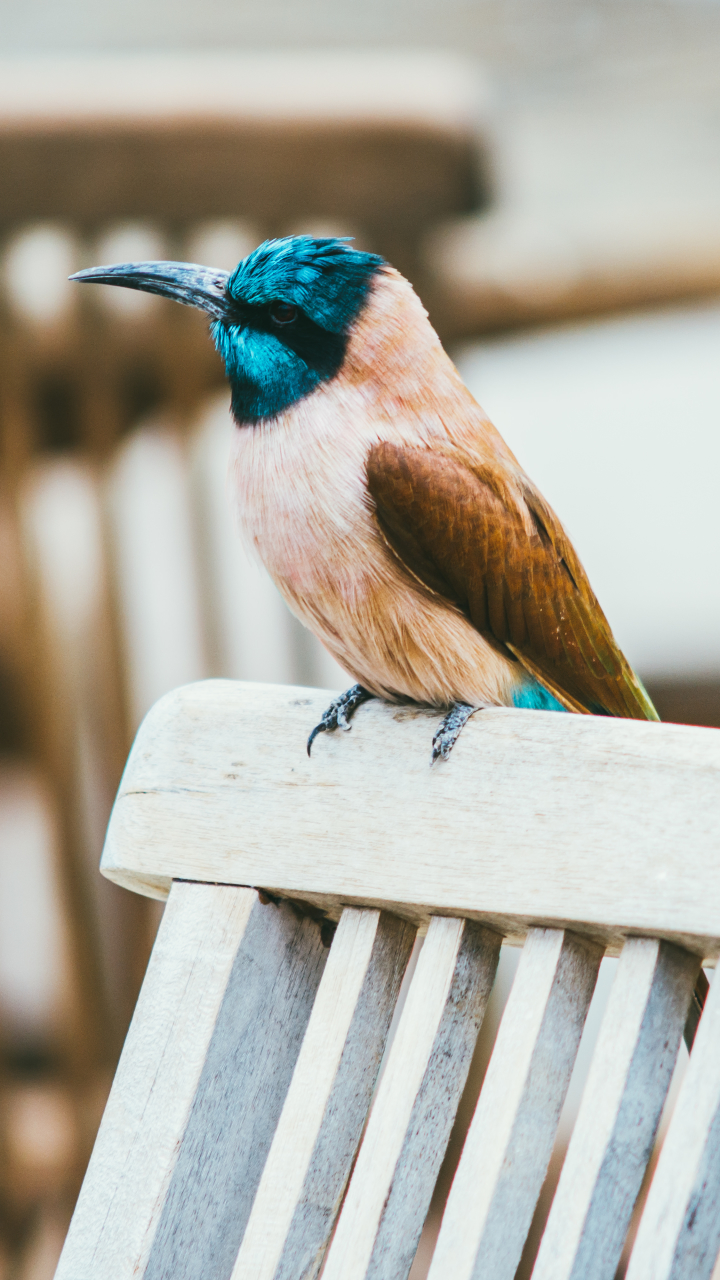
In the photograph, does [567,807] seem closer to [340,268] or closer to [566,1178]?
[566,1178]

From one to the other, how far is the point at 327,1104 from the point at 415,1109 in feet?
0.20

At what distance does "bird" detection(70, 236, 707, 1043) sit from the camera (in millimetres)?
1032

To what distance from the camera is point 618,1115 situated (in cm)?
65

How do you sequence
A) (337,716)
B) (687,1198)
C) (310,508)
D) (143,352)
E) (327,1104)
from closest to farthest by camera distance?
(687,1198)
(327,1104)
(337,716)
(310,508)
(143,352)

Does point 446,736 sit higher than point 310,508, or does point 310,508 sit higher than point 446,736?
point 310,508

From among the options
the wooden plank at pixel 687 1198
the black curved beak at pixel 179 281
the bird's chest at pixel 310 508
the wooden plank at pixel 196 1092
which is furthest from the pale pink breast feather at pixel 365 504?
the wooden plank at pixel 687 1198

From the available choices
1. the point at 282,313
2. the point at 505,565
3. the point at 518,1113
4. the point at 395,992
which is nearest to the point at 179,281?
the point at 282,313

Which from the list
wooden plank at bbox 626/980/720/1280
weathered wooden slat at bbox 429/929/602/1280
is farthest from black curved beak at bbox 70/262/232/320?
wooden plank at bbox 626/980/720/1280

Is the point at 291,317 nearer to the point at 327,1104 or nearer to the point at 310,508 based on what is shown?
the point at 310,508

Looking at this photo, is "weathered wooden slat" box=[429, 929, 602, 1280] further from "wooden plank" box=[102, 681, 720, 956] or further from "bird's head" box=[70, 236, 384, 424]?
"bird's head" box=[70, 236, 384, 424]

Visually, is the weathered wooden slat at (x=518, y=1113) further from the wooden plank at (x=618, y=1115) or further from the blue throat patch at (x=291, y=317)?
the blue throat patch at (x=291, y=317)

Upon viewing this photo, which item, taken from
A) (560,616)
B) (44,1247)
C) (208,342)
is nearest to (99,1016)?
(44,1247)

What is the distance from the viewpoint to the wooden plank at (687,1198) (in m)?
0.61

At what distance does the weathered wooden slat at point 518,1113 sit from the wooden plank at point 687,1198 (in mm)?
72
